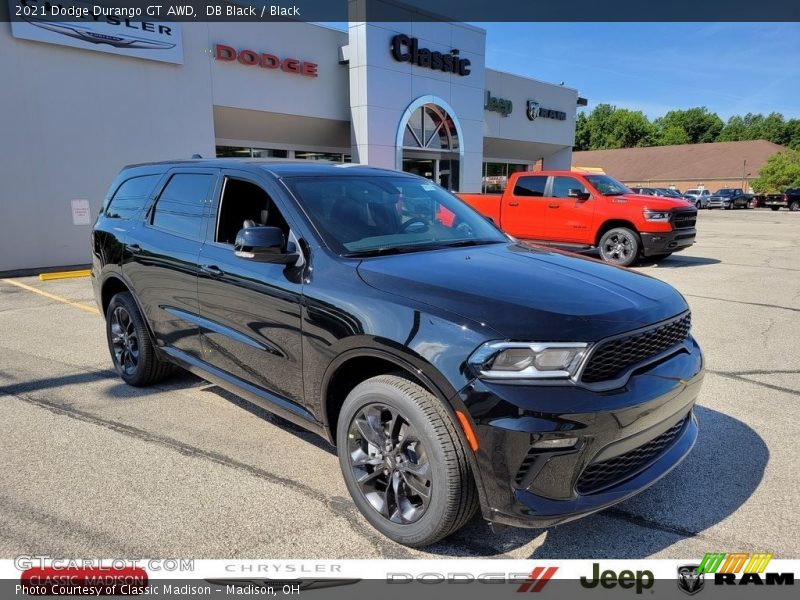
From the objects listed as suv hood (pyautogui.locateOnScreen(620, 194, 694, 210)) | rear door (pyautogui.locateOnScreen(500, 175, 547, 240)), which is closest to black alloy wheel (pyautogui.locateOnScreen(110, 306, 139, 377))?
rear door (pyautogui.locateOnScreen(500, 175, 547, 240))

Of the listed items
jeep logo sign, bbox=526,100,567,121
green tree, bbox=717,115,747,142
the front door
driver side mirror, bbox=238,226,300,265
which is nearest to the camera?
driver side mirror, bbox=238,226,300,265

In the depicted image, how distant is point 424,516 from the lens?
2.55 m

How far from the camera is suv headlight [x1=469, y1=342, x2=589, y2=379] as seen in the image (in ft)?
7.60

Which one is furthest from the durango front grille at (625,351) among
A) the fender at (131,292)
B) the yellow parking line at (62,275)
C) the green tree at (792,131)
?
the green tree at (792,131)

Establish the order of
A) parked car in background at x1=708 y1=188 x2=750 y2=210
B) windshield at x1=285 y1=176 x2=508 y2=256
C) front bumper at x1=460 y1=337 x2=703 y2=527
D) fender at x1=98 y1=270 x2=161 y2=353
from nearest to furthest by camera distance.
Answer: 1. front bumper at x1=460 y1=337 x2=703 y2=527
2. windshield at x1=285 y1=176 x2=508 y2=256
3. fender at x1=98 y1=270 x2=161 y2=353
4. parked car in background at x1=708 y1=188 x2=750 y2=210

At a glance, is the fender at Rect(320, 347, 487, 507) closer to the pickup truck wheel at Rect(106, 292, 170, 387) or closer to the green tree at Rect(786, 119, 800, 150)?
the pickup truck wheel at Rect(106, 292, 170, 387)

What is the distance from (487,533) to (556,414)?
3.12 ft

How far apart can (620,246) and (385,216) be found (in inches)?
366

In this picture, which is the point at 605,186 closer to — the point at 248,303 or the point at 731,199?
the point at 248,303

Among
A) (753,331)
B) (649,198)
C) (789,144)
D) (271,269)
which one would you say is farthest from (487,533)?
(789,144)

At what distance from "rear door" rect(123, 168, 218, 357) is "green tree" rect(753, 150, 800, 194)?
6040cm

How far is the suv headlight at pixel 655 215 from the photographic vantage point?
36.7 ft

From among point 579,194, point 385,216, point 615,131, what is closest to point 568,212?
point 579,194

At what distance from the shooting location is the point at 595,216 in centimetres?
1170
